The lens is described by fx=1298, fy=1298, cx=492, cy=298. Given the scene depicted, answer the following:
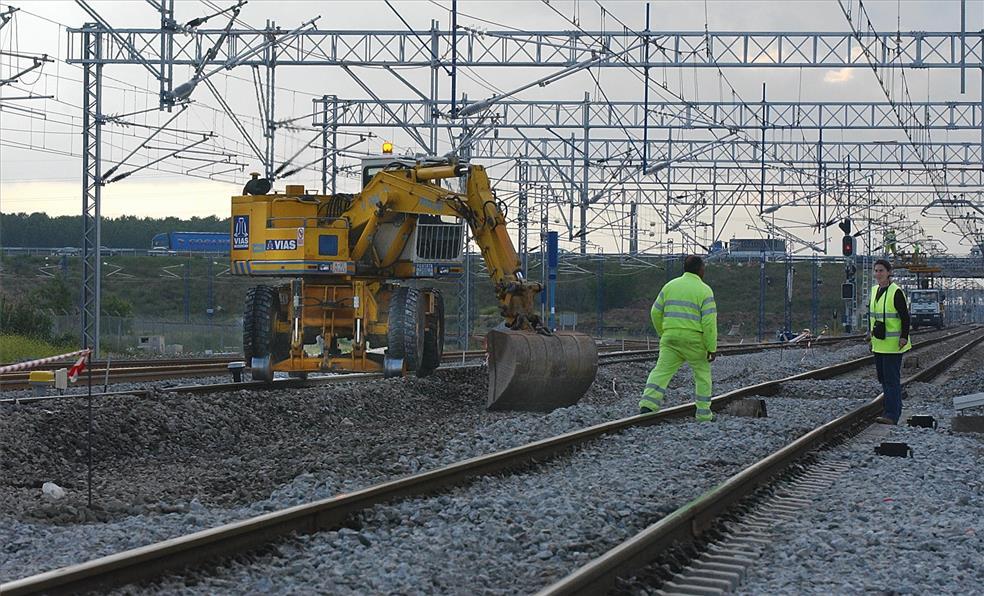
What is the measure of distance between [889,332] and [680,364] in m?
2.79

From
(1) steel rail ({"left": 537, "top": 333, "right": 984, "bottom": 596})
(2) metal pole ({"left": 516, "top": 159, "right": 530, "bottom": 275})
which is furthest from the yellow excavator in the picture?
(2) metal pole ({"left": 516, "top": 159, "right": 530, "bottom": 275})

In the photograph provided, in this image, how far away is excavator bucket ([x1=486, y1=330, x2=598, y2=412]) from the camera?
663 inches

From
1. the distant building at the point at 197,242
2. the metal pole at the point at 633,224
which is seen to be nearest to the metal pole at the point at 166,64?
the metal pole at the point at 633,224

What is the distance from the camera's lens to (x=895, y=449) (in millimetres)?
12328

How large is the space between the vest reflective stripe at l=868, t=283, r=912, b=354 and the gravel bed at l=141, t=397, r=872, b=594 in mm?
3956

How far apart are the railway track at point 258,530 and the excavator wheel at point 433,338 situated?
28.0 ft

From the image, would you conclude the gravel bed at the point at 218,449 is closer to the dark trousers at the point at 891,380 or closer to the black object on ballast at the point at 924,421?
the dark trousers at the point at 891,380

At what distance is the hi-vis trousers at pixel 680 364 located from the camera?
1419 centimetres

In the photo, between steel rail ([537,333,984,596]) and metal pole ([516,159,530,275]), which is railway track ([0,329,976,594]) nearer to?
steel rail ([537,333,984,596])

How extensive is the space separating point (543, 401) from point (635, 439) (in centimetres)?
433

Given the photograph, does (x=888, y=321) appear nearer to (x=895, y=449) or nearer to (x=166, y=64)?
(x=895, y=449)

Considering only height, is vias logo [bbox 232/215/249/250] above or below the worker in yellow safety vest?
above

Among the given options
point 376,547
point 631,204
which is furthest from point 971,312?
point 376,547

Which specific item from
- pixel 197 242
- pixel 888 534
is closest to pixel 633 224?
pixel 197 242
